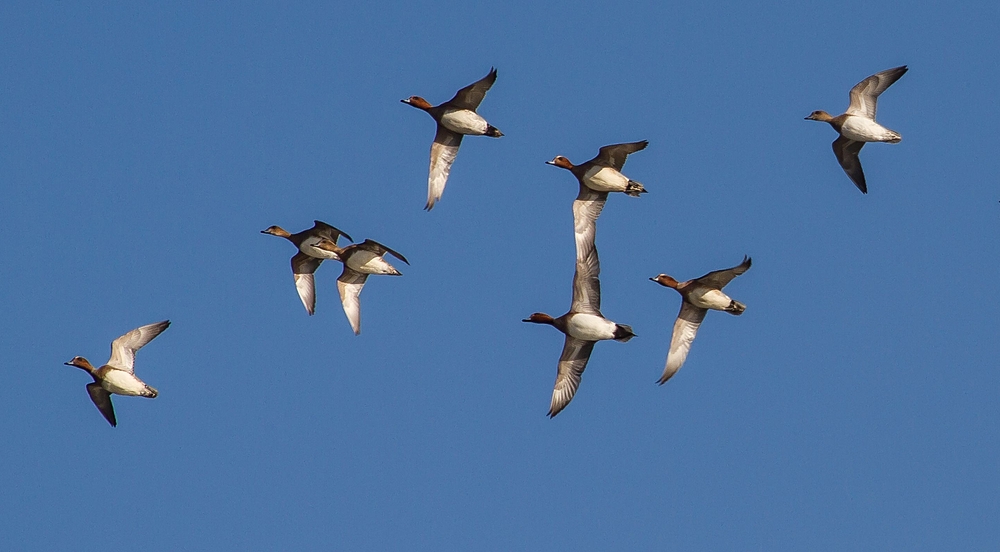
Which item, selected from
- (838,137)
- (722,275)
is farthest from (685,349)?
→ (838,137)

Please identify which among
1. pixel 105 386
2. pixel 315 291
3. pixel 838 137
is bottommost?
pixel 105 386

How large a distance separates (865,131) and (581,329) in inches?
302

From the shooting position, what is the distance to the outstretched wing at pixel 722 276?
108 feet

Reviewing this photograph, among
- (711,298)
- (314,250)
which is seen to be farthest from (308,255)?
(711,298)

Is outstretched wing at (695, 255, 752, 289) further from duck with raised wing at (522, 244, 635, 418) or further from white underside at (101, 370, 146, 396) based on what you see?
white underside at (101, 370, 146, 396)

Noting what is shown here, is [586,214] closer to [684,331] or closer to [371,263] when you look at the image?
[684,331]

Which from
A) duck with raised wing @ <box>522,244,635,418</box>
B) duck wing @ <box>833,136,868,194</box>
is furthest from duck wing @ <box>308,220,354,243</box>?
duck wing @ <box>833,136,868,194</box>

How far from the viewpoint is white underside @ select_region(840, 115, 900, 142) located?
1389 inches

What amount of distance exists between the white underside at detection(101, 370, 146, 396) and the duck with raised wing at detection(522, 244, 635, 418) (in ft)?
28.6

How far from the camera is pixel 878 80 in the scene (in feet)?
116

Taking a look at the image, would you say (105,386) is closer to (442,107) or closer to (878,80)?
(442,107)

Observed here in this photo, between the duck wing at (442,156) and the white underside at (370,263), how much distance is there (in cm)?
199

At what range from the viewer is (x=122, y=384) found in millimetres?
34469

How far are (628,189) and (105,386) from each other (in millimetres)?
11945
